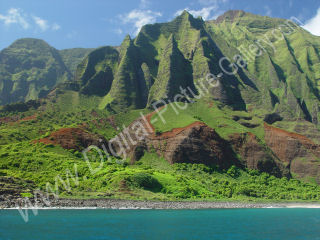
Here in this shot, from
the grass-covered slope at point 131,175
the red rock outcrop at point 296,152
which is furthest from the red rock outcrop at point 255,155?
the red rock outcrop at point 296,152

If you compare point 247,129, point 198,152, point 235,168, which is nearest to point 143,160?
point 198,152

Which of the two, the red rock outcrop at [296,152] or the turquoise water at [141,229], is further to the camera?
the red rock outcrop at [296,152]

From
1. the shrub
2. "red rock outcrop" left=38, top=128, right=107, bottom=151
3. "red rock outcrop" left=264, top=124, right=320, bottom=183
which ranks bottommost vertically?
"red rock outcrop" left=264, top=124, right=320, bottom=183

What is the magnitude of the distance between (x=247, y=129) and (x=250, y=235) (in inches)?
4119

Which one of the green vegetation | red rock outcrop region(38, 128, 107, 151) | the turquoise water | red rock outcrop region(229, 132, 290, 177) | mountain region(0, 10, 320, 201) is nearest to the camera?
the turquoise water

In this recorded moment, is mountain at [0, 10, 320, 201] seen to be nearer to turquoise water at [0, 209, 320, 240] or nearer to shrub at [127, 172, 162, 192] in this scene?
shrub at [127, 172, 162, 192]

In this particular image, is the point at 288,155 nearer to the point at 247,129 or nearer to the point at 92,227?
the point at 247,129

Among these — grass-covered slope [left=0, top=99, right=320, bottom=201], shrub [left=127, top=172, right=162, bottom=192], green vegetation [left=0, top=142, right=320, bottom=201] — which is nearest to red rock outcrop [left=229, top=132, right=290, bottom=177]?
grass-covered slope [left=0, top=99, right=320, bottom=201]

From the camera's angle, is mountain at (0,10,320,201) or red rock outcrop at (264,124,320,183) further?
red rock outcrop at (264,124,320,183)

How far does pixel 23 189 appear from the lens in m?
71.4

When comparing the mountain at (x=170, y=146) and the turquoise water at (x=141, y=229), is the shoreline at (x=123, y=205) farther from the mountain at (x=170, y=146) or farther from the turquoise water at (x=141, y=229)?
the turquoise water at (x=141, y=229)

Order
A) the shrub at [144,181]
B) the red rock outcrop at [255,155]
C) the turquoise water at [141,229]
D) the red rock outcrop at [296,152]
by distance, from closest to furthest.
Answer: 1. the turquoise water at [141,229]
2. the shrub at [144,181]
3. the red rock outcrop at [255,155]
4. the red rock outcrop at [296,152]

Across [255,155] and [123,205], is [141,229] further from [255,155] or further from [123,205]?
[255,155]

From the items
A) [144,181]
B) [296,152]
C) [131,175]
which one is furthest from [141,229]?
[296,152]
